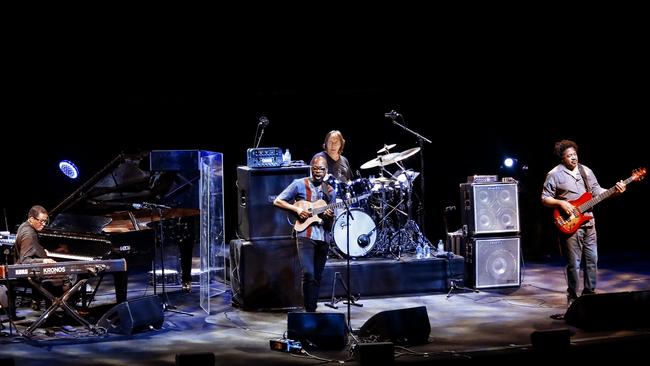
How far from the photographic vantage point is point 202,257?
9.84 m

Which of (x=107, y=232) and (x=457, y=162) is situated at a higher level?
(x=457, y=162)

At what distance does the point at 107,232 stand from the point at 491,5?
7.57 meters

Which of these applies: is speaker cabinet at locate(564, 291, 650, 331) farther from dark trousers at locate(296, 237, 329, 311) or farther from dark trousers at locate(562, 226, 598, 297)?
dark trousers at locate(296, 237, 329, 311)

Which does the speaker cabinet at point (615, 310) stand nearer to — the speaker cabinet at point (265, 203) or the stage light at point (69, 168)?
the speaker cabinet at point (265, 203)

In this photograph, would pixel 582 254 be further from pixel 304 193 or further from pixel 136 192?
pixel 136 192

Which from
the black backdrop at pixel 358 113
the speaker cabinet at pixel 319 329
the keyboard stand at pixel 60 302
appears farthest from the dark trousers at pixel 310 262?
the black backdrop at pixel 358 113

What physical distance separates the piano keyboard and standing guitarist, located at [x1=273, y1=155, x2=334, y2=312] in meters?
1.99

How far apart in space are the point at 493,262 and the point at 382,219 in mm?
1579

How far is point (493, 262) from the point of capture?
36.3ft

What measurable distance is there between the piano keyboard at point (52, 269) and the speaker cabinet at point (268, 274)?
1726mm

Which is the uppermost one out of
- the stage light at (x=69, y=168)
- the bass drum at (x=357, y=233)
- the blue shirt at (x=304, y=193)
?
the stage light at (x=69, y=168)

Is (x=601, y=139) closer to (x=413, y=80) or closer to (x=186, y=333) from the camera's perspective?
(x=413, y=80)

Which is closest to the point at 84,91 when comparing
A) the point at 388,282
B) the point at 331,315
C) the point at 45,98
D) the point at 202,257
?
the point at 45,98

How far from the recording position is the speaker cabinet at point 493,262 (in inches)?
433
